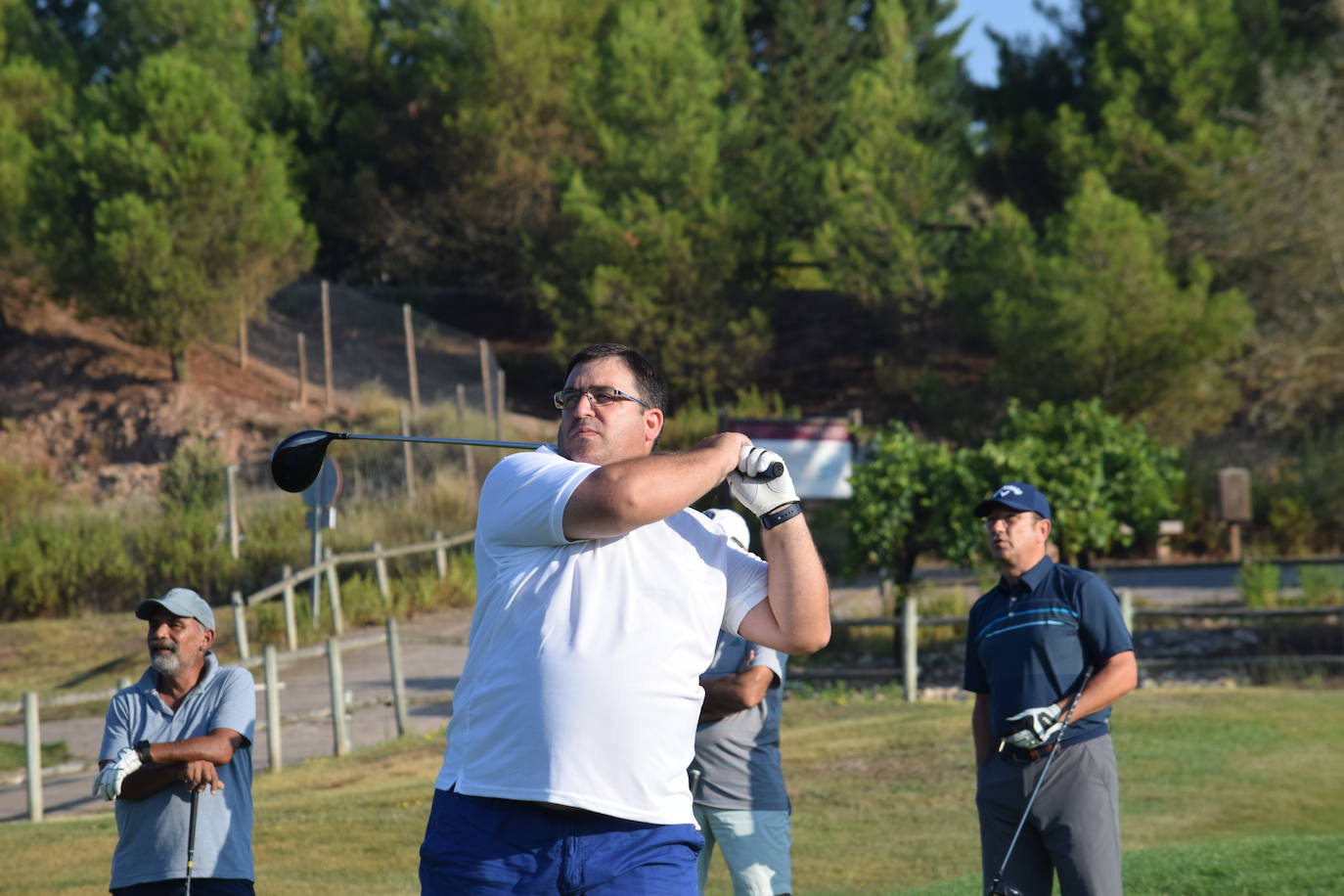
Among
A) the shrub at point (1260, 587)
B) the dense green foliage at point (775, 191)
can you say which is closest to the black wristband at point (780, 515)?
the shrub at point (1260, 587)

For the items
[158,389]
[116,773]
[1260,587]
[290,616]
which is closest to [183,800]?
[116,773]

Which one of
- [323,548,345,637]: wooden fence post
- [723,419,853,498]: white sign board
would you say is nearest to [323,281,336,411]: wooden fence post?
[323,548,345,637]: wooden fence post

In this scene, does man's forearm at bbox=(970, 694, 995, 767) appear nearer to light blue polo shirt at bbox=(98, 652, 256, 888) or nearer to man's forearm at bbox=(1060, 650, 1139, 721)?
man's forearm at bbox=(1060, 650, 1139, 721)

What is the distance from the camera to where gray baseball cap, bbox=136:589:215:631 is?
5.74 metres

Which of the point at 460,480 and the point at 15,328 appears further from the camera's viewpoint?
the point at 15,328

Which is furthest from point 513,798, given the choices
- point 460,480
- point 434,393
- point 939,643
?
point 434,393

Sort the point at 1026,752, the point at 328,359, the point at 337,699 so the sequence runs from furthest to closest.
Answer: the point at 328,359 → the point at 337,699 → the point at 1026,752

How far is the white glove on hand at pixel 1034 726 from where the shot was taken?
526 centimetres

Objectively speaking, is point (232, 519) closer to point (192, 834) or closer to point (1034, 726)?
point (192, 834)

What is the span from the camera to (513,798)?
10.4ft

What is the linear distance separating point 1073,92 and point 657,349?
12.4m

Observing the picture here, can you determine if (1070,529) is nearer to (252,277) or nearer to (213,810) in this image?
(213,810)

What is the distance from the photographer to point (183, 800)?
5477 mm

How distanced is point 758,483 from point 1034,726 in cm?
228
